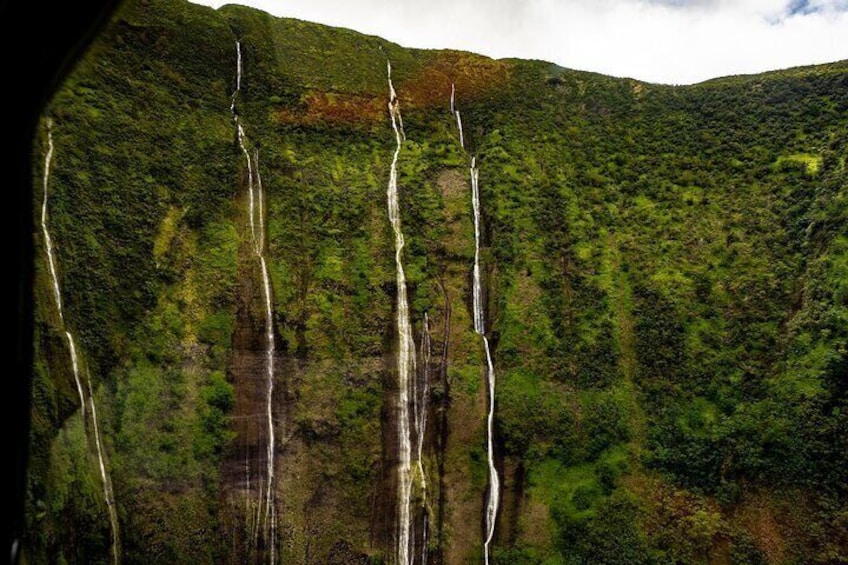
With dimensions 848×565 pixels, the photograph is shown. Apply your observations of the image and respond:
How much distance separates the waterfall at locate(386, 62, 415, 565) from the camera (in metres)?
33.3

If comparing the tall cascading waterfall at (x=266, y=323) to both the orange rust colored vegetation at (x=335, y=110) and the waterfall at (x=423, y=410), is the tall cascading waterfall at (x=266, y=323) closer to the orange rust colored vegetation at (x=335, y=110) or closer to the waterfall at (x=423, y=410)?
the orange rust colored vegetation at (x=335, y=110)

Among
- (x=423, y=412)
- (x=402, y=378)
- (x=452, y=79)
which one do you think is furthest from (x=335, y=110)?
(x=423, y=412)

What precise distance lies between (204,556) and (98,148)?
2478 centimetres

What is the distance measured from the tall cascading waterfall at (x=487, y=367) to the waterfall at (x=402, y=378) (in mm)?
4633

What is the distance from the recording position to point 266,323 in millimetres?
36156

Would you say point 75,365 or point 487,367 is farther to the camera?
point 487,367

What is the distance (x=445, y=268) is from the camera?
42.3 meters

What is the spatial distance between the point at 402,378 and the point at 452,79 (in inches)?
1292

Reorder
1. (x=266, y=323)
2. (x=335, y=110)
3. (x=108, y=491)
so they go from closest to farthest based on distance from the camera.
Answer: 1. (x=108, y=491)
2. (x=266, y=323)
3. (x=335, y=110)

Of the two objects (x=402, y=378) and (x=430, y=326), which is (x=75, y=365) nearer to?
(x=402, y=378)

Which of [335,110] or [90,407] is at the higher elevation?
[335,110]

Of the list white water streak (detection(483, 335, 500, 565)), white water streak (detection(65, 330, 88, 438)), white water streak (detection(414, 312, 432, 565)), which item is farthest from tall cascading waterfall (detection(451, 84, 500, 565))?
white water streak (detection(65, 330, 88, 438))

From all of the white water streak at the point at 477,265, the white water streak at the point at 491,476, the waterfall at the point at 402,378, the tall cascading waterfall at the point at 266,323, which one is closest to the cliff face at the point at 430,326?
the tall cascading waterfall at the point at 266,323

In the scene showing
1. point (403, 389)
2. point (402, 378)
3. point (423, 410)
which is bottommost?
point (423, 410)
